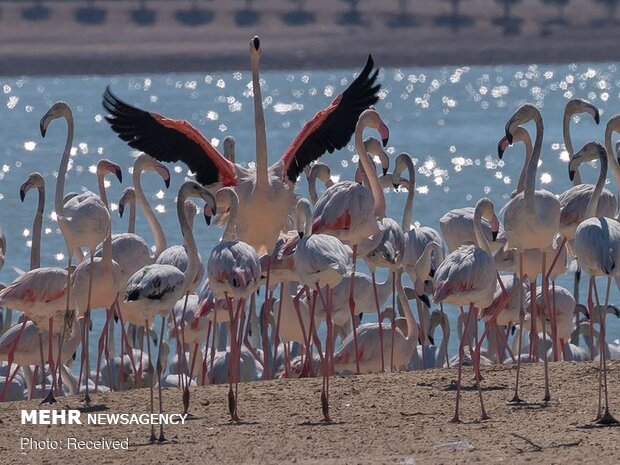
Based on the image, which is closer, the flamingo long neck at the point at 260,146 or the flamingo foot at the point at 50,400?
the flamingo foot at the point at 50,400

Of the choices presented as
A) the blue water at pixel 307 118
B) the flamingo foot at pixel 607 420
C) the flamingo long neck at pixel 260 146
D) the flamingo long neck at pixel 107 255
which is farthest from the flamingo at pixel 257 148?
the blue water at pixel 307 118

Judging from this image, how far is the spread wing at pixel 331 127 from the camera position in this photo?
347 inches

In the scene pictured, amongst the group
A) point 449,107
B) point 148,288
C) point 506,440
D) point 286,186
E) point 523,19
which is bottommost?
point 506,440

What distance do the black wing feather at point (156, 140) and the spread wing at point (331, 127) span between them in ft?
1.46

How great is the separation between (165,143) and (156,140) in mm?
51

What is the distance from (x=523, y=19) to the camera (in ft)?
122

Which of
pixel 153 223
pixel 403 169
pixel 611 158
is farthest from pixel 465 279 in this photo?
pixel 403 169

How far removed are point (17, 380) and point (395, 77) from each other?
35.3 m

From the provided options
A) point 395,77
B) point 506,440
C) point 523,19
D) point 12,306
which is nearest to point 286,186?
point 12,306

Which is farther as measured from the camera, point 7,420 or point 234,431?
point 7,420

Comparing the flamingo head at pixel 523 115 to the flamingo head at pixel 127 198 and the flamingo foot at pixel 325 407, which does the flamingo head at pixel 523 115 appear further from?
the flamingo head at pixel 127 198

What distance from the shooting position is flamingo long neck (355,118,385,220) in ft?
30.2

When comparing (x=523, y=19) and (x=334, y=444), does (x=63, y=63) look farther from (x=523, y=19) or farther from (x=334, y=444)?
(x=334, y=444)

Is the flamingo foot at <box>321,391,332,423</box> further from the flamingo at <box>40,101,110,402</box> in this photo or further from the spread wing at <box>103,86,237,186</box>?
the spread wing at <box>103,86,237,186</box>
